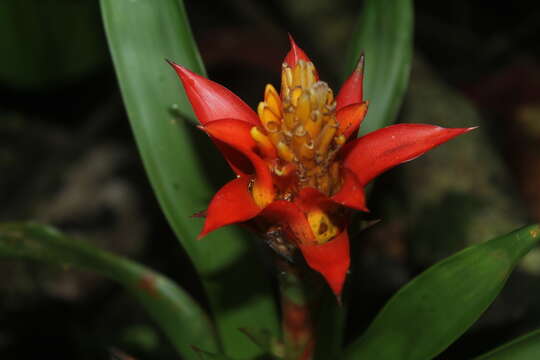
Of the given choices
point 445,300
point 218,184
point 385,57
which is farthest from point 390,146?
point 385,57

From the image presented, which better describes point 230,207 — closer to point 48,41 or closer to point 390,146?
point 390,146

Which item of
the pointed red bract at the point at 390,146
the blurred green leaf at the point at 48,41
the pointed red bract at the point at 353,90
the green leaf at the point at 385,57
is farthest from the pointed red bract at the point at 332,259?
the blurred green leaf at the point at 48,41

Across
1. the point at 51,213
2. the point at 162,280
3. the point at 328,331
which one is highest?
the point at 162,280

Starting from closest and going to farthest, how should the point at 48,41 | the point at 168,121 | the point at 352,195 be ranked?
the point at 352,195, the point at 168,121, the point at 48,41

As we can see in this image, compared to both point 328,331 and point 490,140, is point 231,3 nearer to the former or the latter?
point 490,140

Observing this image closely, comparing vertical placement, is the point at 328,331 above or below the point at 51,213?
above

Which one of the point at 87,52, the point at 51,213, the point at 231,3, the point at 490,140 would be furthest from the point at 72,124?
the point at 490,140

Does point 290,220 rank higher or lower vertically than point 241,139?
lower
